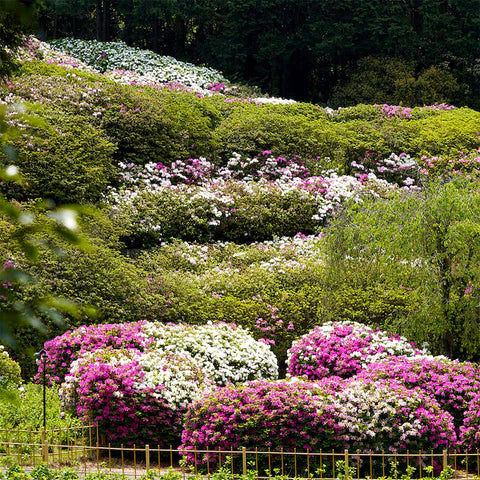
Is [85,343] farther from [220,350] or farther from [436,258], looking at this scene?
[436,258]

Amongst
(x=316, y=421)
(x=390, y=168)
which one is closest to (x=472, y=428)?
(x=316, y=421)

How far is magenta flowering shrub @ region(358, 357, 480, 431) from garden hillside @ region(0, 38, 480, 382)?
4.39ft

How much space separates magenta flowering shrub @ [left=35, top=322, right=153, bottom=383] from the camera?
10.4 m

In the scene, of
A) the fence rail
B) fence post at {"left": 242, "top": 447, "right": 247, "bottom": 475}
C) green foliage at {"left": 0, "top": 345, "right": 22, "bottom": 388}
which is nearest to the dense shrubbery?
the fence rail

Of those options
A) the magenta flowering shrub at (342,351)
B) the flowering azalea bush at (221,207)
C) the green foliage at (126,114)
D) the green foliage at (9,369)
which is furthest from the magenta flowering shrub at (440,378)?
the green foliage at (126,114)

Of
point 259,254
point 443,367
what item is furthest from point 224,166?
point 443,367

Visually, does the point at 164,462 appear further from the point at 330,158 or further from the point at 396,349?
the point at 330,158

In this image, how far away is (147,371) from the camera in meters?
9.40

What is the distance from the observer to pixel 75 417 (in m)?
9.34

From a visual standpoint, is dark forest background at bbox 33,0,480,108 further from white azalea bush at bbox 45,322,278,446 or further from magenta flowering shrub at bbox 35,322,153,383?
magenta flowering shrub at bbox 35,322,153,383

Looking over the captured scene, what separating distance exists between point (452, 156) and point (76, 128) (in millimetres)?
8453

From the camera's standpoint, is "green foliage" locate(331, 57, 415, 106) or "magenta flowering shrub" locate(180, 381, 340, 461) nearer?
"magenta flowering shrub" locate(180, 381, 340, 461)

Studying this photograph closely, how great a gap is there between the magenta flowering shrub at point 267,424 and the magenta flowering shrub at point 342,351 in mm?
2318

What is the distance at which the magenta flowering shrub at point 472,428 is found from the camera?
8.44 m
